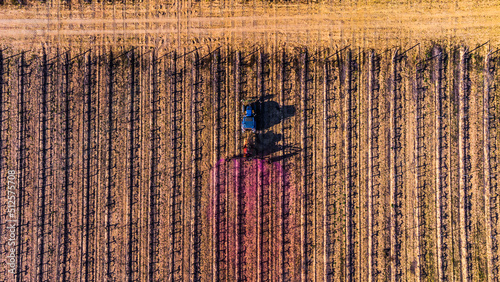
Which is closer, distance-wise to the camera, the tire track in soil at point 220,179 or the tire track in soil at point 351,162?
the tire track in soil at point 351,162

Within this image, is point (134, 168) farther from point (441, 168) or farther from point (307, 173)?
point (441, 168)

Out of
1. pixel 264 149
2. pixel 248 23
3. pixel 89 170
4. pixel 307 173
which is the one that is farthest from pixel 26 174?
pixel 307 173

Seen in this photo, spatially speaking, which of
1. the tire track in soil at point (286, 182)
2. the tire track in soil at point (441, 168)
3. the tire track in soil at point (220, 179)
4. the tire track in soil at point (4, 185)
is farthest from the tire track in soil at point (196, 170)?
the tire track in soil at point (441, 168)

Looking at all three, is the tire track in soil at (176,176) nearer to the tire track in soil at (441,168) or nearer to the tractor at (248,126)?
the tractor at (248,126)

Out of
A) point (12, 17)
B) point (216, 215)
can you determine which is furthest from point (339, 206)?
point (12, 17)

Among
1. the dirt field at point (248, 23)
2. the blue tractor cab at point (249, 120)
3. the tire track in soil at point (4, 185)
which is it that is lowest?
the tire track in soil at point (4, 185)

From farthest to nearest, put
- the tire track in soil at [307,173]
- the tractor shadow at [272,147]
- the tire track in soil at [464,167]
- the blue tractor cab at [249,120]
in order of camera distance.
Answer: the tractor shadow at [272,147] < the tire track in soil at [307,173] < the tire track in soil at [464,167] < the blue tractor cab at [249,120]

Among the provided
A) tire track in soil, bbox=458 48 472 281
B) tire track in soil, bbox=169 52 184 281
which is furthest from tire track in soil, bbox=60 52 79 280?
tire track in soil, bbox=458 48 472 281

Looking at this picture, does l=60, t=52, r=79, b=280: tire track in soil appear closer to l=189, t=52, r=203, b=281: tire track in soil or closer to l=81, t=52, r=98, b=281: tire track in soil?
l=81, t=52, r=98, b=281: tire track in soil

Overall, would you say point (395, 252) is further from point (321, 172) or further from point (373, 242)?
point (321, 172)
